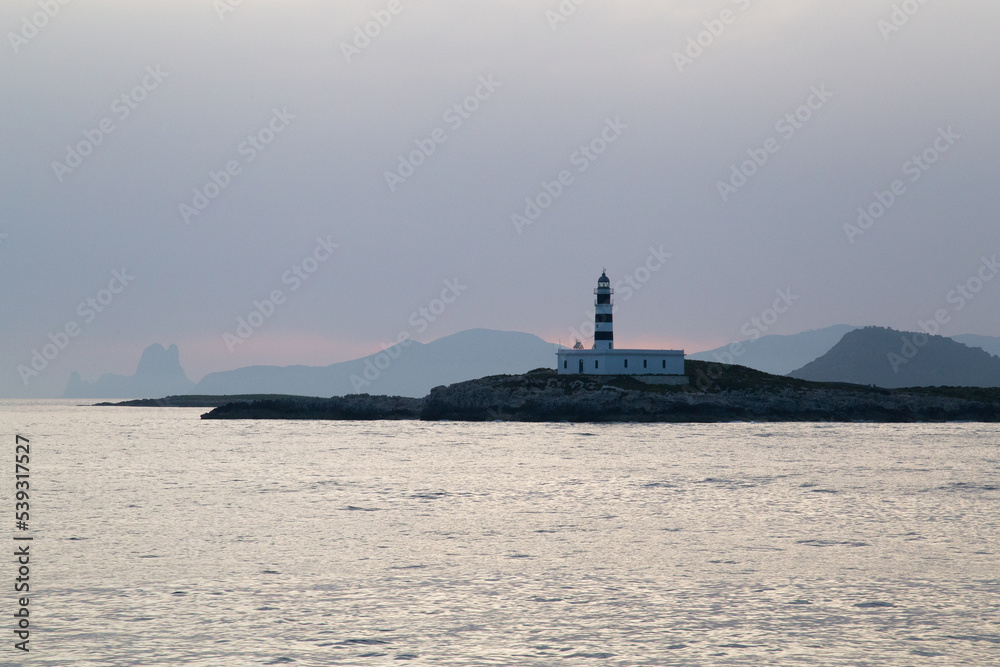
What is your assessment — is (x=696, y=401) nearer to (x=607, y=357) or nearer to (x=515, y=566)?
(x=607, y=357)

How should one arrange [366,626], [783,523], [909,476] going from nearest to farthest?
[366,626] → [783,523] → [909,476]

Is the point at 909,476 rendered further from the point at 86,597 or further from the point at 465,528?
the point at 86,597

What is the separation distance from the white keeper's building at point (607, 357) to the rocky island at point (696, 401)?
188 centimetres

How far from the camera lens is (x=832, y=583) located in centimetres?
2052

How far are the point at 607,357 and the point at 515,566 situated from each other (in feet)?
271

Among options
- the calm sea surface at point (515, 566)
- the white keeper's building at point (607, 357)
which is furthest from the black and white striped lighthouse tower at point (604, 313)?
the calm sea surface at point (515, 566)

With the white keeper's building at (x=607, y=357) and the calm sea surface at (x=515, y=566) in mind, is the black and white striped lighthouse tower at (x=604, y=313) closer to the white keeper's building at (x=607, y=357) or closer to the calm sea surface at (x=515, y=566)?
Result: the white keeper's building at (x=607, y=357)

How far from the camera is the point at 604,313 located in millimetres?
107062

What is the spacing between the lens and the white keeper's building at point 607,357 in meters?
104

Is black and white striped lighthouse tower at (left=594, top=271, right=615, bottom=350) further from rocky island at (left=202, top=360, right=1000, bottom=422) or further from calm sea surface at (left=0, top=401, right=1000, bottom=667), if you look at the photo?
calm sea surface at (left=0, top=401, right=1000, bottom=667)

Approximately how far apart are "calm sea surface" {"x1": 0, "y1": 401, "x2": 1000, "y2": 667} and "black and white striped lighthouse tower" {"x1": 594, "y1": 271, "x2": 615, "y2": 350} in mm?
56009

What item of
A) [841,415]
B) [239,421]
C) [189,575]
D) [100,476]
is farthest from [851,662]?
[239,421]

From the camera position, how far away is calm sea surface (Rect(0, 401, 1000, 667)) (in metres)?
15.7

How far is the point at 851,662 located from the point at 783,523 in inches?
614
